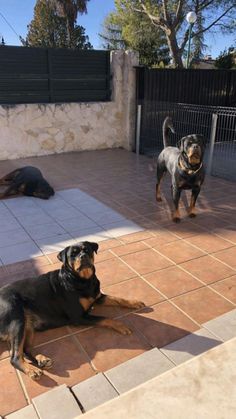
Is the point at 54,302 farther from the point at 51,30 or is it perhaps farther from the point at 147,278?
the point at 51,30

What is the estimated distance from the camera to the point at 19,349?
2666 mm

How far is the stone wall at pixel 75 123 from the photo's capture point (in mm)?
9109

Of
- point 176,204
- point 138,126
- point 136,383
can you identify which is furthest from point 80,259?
point 138,126

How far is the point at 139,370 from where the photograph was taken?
8.68ft

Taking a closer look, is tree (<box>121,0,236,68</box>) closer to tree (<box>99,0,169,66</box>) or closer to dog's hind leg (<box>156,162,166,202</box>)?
tree (<box>99,0,169,66</box>)

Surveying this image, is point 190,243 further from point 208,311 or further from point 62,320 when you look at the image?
point 62,320

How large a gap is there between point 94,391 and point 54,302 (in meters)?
0.83

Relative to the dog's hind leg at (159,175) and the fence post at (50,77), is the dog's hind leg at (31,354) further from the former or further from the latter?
the fence post at (50,77)

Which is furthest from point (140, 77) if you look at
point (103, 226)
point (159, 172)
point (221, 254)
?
point (221, 254)

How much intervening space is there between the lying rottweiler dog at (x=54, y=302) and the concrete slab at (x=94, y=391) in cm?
37

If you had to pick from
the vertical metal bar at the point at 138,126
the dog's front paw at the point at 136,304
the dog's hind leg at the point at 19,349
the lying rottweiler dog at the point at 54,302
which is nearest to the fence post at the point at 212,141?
the vertical metal bar at the point at 138,126

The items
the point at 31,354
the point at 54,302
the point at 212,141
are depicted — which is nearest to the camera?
the point at 31,354

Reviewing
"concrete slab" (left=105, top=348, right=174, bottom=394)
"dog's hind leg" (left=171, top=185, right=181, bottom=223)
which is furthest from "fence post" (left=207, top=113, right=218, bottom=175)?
"concrete slab" (left=105, top=348, right=174, bottom=394)

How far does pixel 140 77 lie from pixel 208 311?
7866 mm
